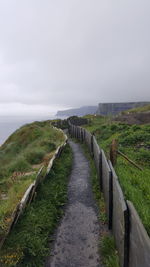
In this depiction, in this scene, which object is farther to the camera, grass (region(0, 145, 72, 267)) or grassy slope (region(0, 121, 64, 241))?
grassy slope (region(0, 121, 64, 241))

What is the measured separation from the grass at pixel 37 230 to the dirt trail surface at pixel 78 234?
0.24 meters

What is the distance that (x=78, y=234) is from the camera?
5535 mm

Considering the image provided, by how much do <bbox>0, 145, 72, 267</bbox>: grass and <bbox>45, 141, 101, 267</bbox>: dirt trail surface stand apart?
0.24 m

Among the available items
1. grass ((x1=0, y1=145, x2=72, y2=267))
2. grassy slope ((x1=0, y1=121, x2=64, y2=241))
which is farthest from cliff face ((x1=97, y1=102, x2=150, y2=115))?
grass ((x1=0, y1=145, x2=72, y2=267))

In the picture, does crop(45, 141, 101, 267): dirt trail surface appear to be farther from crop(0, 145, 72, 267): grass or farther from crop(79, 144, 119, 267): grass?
crop(0, 145, 72, 267): grass

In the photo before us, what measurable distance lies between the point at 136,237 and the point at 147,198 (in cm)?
351

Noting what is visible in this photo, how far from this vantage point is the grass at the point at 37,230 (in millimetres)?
4473

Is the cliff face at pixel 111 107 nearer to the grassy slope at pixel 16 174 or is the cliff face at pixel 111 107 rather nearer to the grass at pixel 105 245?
the grassy slope at pixel 16 174

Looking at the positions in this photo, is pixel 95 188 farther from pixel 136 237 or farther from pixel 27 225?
pixel 136 237

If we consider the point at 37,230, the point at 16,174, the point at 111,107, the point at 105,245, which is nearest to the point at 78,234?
the point at 105,245

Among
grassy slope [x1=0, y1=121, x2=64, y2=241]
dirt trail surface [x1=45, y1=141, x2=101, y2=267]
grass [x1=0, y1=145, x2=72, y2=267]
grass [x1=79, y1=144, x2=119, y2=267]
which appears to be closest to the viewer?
grass [x1=79, y1=144, x2=119, y2=267]

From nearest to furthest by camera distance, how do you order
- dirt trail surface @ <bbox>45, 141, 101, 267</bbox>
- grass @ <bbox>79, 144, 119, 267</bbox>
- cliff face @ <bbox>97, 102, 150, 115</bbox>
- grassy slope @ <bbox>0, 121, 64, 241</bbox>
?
1. grass @ <bbox>79, 144, 119, 267</bbox>
2. dirt trail surface @ <bbox>45, 141, 101, 267</bbox>
3. grassy slope @ <bbox>0, 121, 64, 241</bbox>
4. cliff face @ <bbox>97, 102, 150, 115</bbox>

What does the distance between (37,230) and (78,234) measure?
108 cm

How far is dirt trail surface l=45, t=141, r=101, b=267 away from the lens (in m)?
4.60
